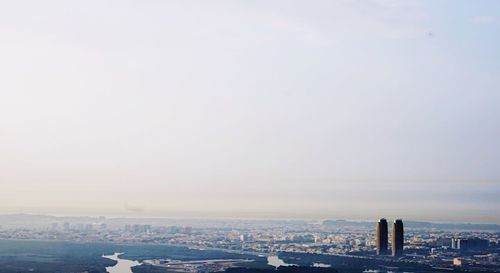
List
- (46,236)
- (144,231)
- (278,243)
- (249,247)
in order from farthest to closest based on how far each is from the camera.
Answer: (144,231) → (46,236) → (278,243) → (249,247)

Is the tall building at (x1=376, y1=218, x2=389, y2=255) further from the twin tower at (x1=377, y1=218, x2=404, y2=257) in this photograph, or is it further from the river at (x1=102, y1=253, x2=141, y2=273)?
the river at (x1=102, y1=253, x2=141, y2=273)

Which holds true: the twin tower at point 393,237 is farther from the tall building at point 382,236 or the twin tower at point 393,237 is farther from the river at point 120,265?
the river at point 120,265

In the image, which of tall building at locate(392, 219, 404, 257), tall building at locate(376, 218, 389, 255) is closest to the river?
tall building at locate(376, 218, 389, 255)

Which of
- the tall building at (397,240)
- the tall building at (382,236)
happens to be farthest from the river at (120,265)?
the tall building at (397,240)

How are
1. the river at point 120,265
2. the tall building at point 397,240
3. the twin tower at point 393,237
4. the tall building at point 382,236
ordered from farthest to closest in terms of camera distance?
the tall building at point 382,236 < the twin tower at point 393,237 < the tall building at point 397,240 < the river at point 120,265

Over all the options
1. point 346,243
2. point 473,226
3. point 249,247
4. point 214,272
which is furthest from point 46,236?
point 473,226

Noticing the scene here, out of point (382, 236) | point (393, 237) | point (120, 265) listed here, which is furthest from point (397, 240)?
point (120, 265)

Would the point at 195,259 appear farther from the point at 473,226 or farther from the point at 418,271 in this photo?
the point at 473,226
